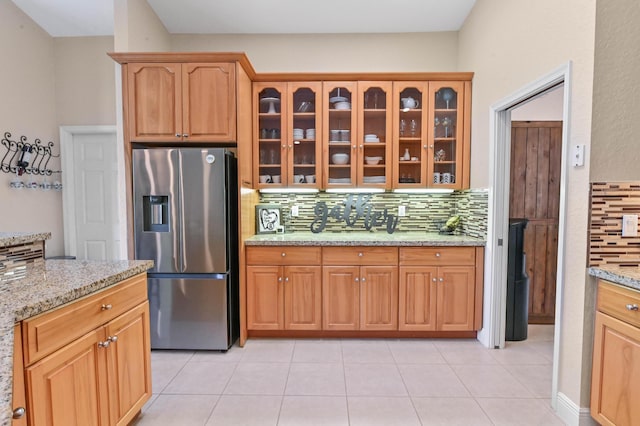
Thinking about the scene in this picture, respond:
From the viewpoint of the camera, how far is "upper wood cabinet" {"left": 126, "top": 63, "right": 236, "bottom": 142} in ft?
8.27

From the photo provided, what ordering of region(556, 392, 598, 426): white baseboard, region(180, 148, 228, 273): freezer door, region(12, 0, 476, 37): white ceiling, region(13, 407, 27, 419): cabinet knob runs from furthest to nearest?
region(12, 0, 476, 37): white ceiling < region(180, 148, 228, 273): freezer door < region(556, 392, 598, 426): white baseboard < region(13, 407, 27, 419): cabinet knob

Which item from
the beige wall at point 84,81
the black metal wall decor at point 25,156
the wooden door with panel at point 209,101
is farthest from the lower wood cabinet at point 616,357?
the black metal wall decor at point 25,156

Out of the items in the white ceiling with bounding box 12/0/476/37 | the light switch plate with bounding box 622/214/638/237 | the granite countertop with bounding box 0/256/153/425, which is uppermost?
the white ceiling with bounding box 12/0/476/37

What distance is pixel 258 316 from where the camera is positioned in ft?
8.98

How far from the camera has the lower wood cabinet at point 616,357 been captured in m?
1.40

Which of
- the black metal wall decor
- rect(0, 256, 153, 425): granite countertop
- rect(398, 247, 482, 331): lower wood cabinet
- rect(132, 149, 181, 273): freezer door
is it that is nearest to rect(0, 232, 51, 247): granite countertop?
rect(0, 256, 153, 425): granite countertop

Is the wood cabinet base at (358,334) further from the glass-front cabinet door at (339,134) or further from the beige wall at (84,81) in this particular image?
the beige wall at (84,81)

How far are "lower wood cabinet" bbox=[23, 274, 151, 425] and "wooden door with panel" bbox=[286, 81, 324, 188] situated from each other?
174cm

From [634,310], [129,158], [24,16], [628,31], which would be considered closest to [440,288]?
[634,310]

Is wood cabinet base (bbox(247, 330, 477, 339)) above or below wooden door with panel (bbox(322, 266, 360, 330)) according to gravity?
below

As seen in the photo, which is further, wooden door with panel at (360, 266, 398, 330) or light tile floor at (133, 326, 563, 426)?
wooden door with panel at (360, 266, 398, 330)

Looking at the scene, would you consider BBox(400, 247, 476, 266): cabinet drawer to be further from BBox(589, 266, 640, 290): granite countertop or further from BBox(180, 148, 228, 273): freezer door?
BBox(180, 148, 228, 273): freezer door

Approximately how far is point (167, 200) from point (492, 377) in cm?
281

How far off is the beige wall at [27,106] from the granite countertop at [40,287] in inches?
90.8
